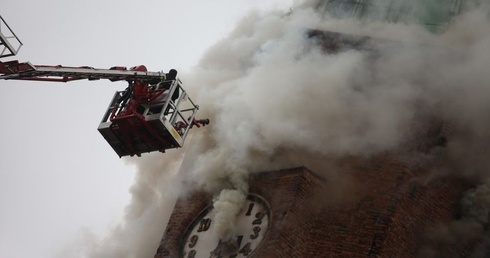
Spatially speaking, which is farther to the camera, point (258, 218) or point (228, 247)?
point (258, 218)

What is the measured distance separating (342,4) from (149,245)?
5955mm

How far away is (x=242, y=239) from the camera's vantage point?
11.3m

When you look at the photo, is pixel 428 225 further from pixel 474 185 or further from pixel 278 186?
pixel 278 186

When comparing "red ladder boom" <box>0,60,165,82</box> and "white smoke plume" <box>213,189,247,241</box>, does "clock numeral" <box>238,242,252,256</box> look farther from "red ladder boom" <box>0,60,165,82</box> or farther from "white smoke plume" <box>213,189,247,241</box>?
"red ladder boom" <box>0,60,165,82</box>

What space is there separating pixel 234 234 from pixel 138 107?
2479 mm

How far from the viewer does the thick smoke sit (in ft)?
39.1

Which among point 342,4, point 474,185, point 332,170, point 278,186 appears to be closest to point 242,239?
point 278,186

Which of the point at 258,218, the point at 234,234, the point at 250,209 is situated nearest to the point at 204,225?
the point at 234,234

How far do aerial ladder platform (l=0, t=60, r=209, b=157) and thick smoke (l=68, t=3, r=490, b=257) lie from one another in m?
0.88

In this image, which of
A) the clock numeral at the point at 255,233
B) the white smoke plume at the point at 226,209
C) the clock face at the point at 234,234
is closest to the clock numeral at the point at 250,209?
the clock face at the point at 234,234

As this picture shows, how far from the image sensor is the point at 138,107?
477 inches

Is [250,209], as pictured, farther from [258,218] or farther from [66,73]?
[66,73]

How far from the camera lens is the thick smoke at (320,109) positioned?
11930 mm

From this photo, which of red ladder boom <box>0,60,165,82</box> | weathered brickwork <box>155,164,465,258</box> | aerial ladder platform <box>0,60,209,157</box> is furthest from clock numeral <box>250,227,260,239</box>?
red ladder boom <box>0,60,165,82</box>
